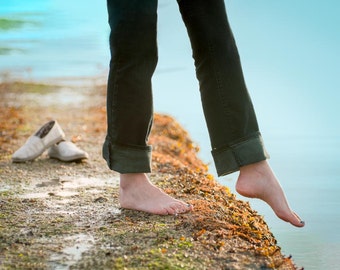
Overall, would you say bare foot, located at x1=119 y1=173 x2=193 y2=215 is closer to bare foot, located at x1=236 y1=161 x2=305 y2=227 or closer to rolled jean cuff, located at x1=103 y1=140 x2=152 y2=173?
rolled jean cuff, located at x1=103 y1=140 x2=152 y2=173

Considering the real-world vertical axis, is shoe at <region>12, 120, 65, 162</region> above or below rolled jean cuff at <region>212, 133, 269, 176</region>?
below

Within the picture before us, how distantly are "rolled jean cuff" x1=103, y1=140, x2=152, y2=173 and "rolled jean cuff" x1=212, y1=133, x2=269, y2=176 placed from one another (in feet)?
0.90

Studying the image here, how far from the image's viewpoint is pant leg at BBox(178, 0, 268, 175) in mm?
2246

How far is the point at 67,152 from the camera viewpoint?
411 cm

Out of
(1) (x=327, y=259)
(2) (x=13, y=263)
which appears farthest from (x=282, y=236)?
(2) (x=13, y=263)

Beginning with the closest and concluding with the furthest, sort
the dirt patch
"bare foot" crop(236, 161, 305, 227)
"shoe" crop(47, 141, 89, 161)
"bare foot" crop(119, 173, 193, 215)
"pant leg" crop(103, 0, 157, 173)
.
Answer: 1. the dirt patch
2. "pant leg" crop(103, 0, 157, 173)
3. "bare foot" crop(236, 161, 305, 227)
4. "bare foot" crop(119, 173, 193, 215)
5. "shoe" crop(47, 141, 89, 161)

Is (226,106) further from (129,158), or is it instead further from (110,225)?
(110,225)

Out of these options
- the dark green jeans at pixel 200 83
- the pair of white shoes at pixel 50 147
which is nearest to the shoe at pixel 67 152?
the pair of white shoes at pixel 50 147

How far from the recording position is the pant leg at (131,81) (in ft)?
7.17

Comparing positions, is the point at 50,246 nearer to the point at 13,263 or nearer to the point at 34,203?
the point at 13,263

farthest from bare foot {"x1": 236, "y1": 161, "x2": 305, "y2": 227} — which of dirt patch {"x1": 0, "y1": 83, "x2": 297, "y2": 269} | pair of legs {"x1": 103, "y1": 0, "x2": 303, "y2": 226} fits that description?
dirt patch {"x1": 0, "y1": 83, "x2": 297, "y2": 269}

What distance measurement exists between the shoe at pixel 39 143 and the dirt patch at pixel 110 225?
0.22 feet

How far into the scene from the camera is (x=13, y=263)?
1939 mm

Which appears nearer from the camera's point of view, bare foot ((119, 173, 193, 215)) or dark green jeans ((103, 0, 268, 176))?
dark green jeans ((103, 0, 268, 176))
